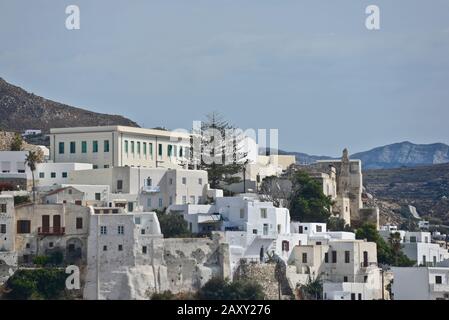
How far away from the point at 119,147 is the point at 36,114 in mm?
42510

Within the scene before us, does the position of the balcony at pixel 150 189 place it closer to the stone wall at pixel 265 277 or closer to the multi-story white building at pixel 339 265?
the stone wall at pixel 265 277

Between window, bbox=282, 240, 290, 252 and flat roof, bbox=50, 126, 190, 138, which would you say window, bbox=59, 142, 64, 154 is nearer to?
flat roof, bbox=50, 126, 190, 138

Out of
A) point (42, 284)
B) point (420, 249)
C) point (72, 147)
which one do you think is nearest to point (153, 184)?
point (72, 147)

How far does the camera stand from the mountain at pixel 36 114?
113m

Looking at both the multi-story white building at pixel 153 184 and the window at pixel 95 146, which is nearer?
the multi-story white building at pixel 153 184

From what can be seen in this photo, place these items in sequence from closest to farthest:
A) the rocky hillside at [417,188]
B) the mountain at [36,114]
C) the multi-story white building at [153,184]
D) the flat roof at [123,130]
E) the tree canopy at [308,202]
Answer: the multi-story white building at [153,184]
the tree canopy at [308,202]
the flat roof at [123,130]
the mountain at [36,114]
the rocky hillside at [417,188]

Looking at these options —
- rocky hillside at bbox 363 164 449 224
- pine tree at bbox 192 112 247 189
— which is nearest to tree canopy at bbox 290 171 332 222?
pine tree at bbox 192 112 247 189

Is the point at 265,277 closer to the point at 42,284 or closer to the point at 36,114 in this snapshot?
the point at 42,284

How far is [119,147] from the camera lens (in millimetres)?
76625

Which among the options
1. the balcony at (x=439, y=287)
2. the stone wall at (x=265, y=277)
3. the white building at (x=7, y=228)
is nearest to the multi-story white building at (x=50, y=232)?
the white building at (x=7, y=228)

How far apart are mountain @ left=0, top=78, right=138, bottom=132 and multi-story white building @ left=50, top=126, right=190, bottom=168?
3072 cm

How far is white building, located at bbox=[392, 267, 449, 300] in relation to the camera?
69.1 m

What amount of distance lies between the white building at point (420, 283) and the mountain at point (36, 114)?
43.3 metres
